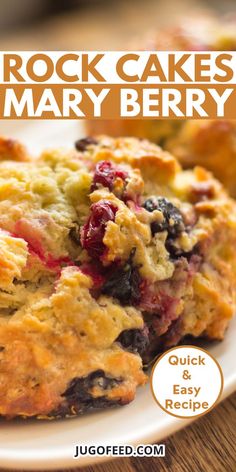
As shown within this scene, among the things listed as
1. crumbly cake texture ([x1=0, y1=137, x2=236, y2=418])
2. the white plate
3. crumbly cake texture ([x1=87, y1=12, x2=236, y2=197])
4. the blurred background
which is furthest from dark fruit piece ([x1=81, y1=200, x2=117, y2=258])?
the blurred background

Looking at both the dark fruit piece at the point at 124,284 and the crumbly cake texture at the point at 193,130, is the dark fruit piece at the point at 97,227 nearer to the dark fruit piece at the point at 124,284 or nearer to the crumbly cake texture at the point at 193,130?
the dark fruit piece at the point at 124,284

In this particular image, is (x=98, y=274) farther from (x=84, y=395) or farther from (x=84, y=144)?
(x=84, y=144)

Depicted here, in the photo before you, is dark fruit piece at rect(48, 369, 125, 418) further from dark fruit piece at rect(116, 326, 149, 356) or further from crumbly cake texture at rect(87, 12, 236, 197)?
crumbly cake texture at rect(87, 12, 236, 197)

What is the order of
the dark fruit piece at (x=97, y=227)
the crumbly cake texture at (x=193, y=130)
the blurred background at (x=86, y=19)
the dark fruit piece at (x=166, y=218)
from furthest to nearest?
the blurred background at (x=86, y=19) → the crumbly cake texture at (x=193, y=130) → the dark fruit piece at (x=166, y=218) → the dark fruit piece at (x=97, y=227)

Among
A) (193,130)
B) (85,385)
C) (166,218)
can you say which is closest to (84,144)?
(166,218)

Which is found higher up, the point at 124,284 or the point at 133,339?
the point at 124,284

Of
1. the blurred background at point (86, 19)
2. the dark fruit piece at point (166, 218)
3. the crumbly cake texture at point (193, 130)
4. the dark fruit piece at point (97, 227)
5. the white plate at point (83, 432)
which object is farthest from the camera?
the blurred background at point (86, 19)

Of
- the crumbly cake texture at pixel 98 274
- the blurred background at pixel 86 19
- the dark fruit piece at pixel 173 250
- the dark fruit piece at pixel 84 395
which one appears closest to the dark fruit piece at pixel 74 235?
the crumbly cake texture at pixel 98 274
